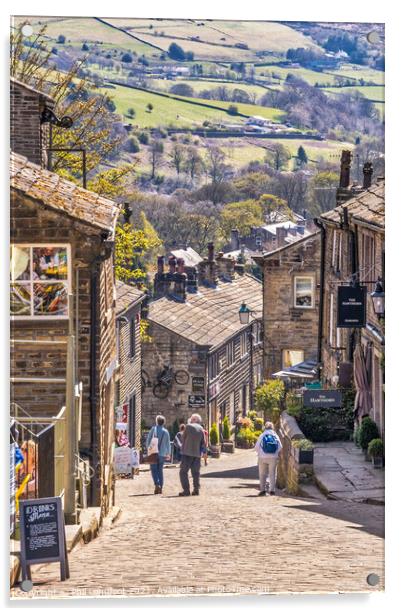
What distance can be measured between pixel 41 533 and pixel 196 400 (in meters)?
4.26

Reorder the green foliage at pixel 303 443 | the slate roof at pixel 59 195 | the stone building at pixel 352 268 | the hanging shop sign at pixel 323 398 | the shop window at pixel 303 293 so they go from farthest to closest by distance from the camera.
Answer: the shop window at pixel 303 293 → the hanging shop sign at pixel 323 398 → the green foliage at pixel 303 443 → the stone building at pixel 352 268 → the slate roof at pixel 59 195

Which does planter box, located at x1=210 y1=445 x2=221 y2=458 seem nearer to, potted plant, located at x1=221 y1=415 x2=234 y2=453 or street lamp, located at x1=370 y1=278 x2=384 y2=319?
potted plant, located at x1=221 y1=415 x2=234 y2=453

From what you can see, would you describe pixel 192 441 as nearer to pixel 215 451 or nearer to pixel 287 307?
pixel 215 451

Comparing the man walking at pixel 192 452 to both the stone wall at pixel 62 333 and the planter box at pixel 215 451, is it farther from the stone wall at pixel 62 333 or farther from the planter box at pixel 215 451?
the stone wall at pixel 62 333

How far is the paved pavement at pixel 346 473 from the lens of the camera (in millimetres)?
18378

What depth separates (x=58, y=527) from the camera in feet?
49.9

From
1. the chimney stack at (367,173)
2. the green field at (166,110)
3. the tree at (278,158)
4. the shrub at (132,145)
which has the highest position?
the green field at (166,110)

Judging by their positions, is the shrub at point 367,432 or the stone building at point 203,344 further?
the shrub at point 367,432

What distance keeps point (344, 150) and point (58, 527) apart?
17.7 feet

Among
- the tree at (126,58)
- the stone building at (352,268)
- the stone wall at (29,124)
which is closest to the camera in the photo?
the tree at (126,58)

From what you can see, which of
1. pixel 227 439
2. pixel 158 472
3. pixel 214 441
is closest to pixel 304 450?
pixel 227 439

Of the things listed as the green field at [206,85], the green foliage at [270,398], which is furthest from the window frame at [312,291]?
the green field at [206,85]

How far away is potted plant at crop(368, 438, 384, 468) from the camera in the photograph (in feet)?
58.9

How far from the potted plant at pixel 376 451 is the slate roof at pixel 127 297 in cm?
367
